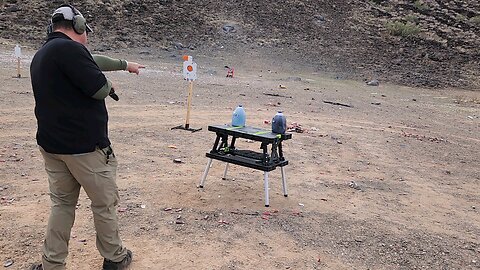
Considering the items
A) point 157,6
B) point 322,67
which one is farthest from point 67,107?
point 157,6

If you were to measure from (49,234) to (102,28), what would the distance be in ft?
71.3

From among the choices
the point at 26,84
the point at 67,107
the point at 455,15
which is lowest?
the point at 26,84

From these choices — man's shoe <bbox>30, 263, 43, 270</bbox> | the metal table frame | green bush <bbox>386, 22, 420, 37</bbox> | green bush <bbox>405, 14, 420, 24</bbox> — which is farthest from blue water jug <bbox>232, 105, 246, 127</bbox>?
green bush <bbox>405, 14, 420, 24</bbox>

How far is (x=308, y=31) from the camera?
2627cm

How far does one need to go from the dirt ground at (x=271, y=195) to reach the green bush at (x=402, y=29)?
15911 mm

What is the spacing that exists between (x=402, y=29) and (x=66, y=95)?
1016 inches

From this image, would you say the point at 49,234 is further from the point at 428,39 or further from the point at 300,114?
the point at 428,39

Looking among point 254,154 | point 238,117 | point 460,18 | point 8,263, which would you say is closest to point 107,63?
point 8,263

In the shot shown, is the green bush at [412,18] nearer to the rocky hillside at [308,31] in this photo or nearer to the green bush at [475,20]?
the rocky hillside at [308,31]

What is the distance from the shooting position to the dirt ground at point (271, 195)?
4188 mm

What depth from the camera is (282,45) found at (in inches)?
972

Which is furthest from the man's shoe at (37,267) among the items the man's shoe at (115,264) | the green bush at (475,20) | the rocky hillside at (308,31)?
the green bush at (475,20)

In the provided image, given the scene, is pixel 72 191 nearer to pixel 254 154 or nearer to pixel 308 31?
pixel 254 154

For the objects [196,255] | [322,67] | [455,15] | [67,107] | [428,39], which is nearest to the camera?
[67,107]
